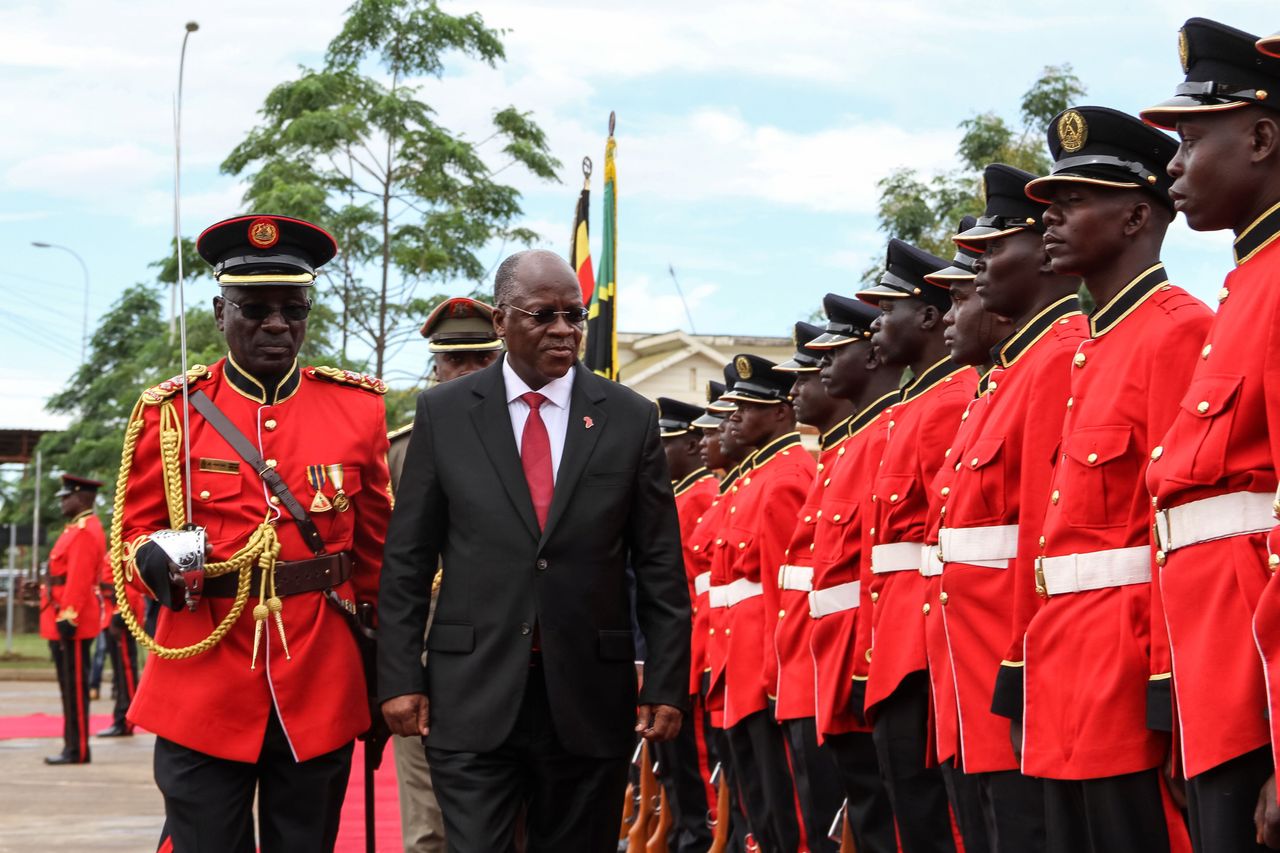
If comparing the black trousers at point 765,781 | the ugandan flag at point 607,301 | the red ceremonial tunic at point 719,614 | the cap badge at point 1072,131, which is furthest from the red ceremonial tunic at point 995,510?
the ugandan flag at point 607,301

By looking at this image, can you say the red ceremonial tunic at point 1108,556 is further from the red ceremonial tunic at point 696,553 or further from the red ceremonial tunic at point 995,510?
the red ceremonial tunic at point 696,553

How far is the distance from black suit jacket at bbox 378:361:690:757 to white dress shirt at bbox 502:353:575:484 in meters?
0.04

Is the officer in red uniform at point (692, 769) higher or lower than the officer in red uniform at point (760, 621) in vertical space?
lower

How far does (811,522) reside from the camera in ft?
23.8

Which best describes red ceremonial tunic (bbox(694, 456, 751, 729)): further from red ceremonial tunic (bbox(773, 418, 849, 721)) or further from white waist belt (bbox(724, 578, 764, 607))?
red ceremonial tunic (bbox(773, 418, 849, 721))

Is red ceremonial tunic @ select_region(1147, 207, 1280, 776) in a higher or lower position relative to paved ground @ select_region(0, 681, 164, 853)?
higher

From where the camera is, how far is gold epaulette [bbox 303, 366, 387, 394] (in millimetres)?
5762

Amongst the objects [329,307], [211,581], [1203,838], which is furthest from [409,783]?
[329,307]

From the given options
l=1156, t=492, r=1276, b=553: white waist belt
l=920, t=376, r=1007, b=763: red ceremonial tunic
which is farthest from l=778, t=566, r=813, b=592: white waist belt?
l=1156, t=492, r=1276, b=553: white waist belt

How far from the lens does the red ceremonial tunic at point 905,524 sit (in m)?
5.95

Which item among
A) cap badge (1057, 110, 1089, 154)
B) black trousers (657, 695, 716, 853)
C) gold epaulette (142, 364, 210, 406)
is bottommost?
black trousers (657, 695, 716, 853)

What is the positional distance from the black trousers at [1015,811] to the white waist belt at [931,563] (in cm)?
77

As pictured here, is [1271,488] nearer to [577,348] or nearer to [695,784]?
[577,348]

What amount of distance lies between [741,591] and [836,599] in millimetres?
1860
